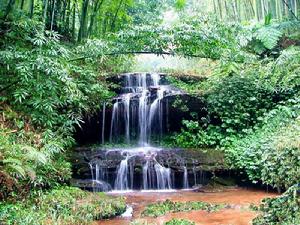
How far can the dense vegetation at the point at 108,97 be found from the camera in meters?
4.92

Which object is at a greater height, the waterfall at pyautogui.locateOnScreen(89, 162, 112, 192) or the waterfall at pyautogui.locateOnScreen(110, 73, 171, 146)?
the waterfall at pyautogui.locateOnScreen(110, 73, 171, 146)

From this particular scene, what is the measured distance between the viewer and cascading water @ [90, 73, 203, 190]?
809 centimetres

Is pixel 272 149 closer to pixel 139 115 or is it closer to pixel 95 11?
pixel 139 115

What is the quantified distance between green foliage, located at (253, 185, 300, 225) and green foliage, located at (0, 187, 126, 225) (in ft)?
7.18

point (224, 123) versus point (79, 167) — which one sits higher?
point (224, 123)

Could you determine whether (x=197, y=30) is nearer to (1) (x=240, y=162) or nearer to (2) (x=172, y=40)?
(2) (x=172, y=40)

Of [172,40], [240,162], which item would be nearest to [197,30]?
[172,40]

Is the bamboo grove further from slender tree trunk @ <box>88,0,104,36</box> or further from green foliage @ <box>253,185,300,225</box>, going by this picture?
green foliage @ <box>253,185,300,225</box>

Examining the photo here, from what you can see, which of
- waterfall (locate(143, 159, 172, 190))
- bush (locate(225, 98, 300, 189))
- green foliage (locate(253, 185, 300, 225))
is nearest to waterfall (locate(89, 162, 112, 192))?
waterfall (locate(143, 159, 172, 190))

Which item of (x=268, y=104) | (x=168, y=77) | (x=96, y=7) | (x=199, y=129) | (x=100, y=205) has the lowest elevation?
(x=100, y=205)

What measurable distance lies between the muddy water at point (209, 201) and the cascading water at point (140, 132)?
1.63 feet

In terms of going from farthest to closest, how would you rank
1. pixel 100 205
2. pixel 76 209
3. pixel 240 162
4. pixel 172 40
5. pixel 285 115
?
pixel 285 115 < pixel 240 162 < pixel 172 40 < pixel 100 205 < pixel 76 209

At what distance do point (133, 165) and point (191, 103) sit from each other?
2992 millimetres

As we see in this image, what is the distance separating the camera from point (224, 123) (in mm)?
9789
